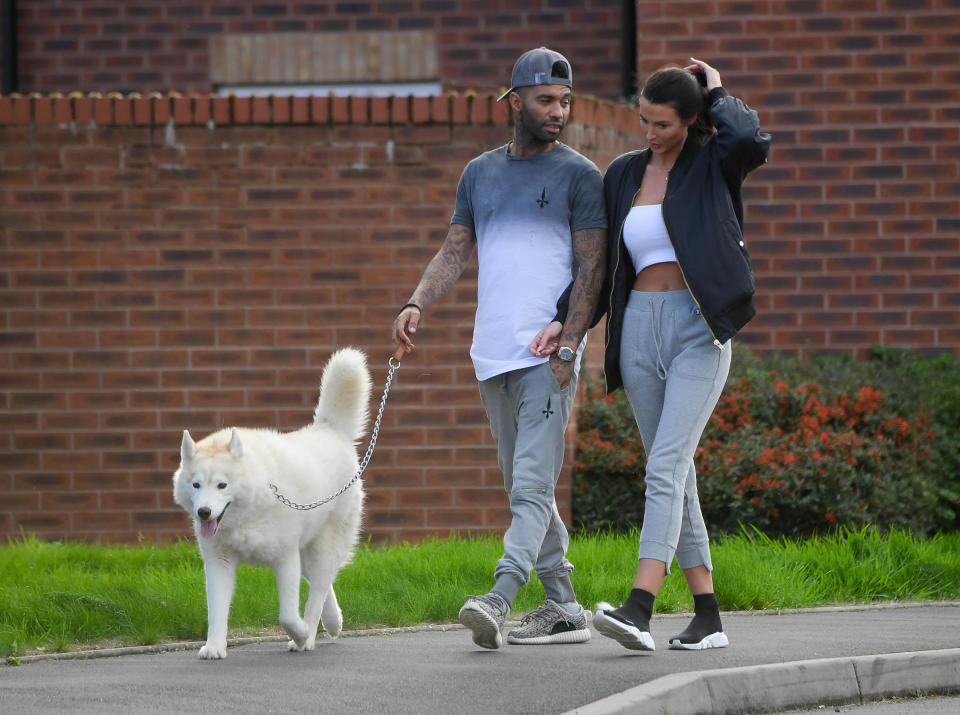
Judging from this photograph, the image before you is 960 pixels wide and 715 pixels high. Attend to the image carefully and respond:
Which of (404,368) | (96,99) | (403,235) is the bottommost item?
(404,368)

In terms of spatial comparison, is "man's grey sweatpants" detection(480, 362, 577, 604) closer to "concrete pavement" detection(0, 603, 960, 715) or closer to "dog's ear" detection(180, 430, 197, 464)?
"concrete pavement" detection(0, 603, 960, 715)

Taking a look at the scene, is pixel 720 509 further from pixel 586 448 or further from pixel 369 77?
pixel 369 77

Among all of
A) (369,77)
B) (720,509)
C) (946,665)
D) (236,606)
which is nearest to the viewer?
(946,665)

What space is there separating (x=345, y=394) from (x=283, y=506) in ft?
2.19

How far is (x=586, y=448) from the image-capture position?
905 cm

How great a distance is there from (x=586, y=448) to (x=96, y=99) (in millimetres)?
3501

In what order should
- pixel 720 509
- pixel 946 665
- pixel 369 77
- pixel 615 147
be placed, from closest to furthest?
pixel 946 665 < pixel 720 509 < pixel 615 147 < pixel 369 77

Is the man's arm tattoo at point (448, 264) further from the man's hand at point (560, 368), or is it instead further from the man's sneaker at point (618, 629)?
the man's sneaker at point (618, 629)

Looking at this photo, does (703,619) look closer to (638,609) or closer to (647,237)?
(638,609)

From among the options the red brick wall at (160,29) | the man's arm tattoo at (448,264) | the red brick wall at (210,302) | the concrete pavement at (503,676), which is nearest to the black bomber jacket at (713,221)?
the man's arm tattoo at (448,264)

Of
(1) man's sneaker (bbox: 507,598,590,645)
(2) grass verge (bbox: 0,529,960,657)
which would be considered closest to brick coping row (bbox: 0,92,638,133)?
(2) grass verge (bbox: 0,529,960,657)

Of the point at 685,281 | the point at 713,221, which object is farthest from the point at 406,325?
the point at 713,221

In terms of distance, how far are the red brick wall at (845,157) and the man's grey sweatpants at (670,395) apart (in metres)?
5.21

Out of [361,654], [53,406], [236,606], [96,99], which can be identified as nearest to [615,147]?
[96,99]
